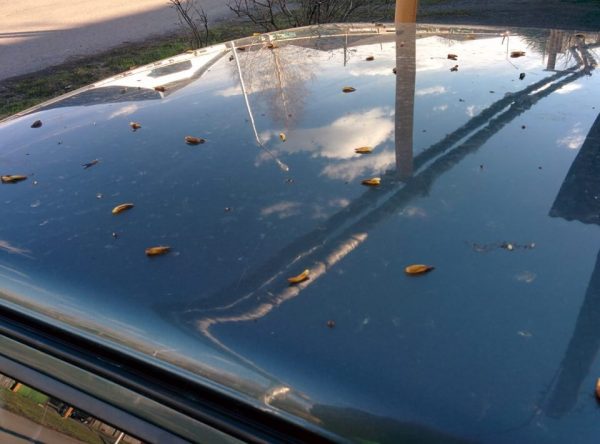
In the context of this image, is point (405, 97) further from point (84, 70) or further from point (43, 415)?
point (84, 70)

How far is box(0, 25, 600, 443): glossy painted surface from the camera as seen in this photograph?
2.86 ft

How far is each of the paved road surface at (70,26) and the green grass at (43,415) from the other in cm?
887

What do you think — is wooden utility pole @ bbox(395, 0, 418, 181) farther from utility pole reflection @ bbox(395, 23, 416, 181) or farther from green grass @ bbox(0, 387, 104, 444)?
green grass @ bbox(0, 387, 104, 444)

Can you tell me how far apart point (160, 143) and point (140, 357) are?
104 cm

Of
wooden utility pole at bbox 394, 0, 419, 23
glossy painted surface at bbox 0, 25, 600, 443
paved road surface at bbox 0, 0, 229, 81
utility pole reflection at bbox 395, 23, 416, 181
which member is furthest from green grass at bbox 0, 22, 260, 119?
glossy painted surface at bbox 0, 25, 600, 443

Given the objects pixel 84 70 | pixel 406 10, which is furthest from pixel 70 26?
pixel 406 10

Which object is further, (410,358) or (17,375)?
(17,375)

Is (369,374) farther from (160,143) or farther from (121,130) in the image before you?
(121,130)

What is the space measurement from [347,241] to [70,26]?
12903 millimetres

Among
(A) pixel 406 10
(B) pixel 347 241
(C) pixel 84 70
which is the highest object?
(A) pixel 406 10

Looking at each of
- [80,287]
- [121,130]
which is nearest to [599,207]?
[80,287]

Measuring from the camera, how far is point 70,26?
12.1 metres

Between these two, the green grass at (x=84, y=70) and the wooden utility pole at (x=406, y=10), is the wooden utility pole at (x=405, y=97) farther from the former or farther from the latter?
the green grass at (x=84, y=70)

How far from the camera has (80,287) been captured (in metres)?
1.20
